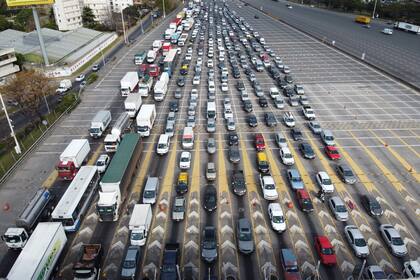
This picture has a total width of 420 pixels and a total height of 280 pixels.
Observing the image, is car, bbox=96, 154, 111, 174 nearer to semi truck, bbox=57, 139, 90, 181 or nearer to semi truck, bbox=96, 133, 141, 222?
semi truck, bbox=57, 139, 90, 181

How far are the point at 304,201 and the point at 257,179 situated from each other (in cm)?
785

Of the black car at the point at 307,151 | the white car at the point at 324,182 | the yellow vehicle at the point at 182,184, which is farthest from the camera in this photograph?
the black car at the point at 307,151

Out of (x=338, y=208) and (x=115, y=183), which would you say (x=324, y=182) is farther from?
(x=115, y=183)

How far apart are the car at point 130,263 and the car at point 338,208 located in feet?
73.9

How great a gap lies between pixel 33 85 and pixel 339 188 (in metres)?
54.4

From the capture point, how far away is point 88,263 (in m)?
30.2

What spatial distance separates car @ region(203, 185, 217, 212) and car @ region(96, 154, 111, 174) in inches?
600

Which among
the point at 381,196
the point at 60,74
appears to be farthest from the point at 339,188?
the point at 60,74

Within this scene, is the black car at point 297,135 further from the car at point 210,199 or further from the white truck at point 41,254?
the white truck at point 41,254

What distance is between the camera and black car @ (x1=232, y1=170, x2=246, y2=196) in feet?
134

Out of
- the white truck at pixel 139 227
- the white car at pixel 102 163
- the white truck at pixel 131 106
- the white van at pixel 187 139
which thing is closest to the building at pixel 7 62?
the white truck at pixel 131 106

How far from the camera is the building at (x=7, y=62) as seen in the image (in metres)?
80.9

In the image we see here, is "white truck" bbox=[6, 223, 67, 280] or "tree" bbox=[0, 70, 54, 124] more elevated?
"tree" bbox=[0, 70, 54, 124]

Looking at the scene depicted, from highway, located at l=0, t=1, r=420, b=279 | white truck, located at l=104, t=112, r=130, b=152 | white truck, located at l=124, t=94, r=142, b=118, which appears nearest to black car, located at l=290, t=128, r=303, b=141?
highway, located at l=0, t=1, r=420, b=279
